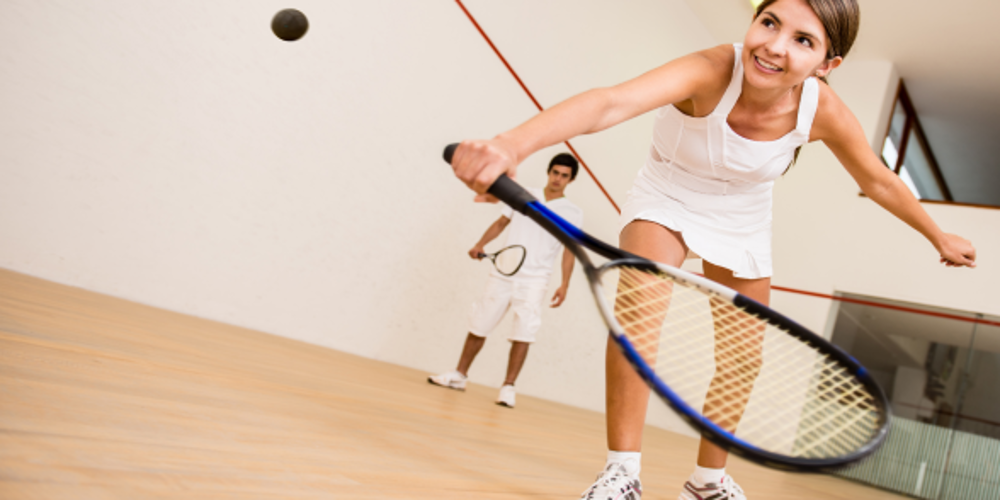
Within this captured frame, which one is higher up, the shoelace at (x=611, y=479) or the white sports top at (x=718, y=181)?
the white sports top at (x=718, y=181)

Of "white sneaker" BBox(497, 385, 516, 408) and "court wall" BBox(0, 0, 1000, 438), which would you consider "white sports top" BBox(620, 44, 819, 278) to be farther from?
"court wall" BBox(0, 0, 1000, 438)

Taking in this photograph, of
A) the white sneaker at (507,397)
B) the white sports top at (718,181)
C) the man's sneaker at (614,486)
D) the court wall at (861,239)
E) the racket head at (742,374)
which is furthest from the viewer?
the court wall at (861,239)

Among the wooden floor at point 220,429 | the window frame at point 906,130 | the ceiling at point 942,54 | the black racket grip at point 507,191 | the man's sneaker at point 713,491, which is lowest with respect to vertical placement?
the wooden floor at point 220,429

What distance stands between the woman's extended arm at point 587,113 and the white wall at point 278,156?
2.32 m

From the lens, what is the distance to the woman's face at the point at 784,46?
963mm

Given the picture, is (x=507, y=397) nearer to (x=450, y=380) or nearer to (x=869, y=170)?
(x=450, y=380)

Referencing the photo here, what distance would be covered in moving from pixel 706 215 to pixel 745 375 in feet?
0.92

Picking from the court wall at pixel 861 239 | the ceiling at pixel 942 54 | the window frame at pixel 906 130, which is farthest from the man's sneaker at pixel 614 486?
the window frame at pixel 906 130

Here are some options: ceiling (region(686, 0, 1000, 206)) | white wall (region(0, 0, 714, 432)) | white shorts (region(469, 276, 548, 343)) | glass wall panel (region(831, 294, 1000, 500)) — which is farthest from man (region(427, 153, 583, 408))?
ceiling (region(686, 0, 1000, 206))

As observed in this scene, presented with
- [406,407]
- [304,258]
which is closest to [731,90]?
[406,407]

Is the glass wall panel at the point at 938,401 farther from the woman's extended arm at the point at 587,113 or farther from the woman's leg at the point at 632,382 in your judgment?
the woman's extended arm at the point at 587,113

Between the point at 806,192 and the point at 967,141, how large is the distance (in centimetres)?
192

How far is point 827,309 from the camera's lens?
453cm

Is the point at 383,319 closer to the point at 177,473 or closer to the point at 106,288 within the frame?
the point at 106,288
